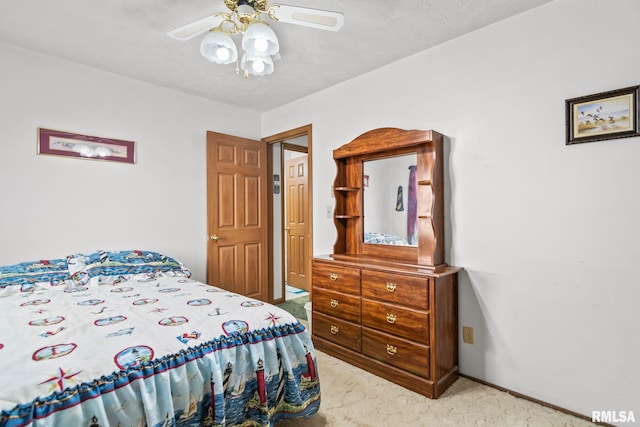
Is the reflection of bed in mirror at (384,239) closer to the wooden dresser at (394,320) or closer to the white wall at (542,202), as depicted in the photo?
the wooden dresser at (394,320)

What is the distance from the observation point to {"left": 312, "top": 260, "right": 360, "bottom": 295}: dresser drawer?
2.64 m

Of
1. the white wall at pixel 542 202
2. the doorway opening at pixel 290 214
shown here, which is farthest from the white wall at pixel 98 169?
the white wall at pixel 542 202

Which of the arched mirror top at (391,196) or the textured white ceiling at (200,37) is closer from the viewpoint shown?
the textured white ceiling at (200,37)

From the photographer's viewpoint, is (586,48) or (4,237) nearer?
(586,48)

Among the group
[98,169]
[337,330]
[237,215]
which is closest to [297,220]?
[237,215]

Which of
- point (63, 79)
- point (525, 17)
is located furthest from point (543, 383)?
point (63, 79)

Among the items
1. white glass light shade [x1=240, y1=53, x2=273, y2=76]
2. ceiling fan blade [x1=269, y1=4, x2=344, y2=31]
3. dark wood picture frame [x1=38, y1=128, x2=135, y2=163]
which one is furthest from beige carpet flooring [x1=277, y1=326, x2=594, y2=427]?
dark wood picture frame [x1=38, y1=128, x2=135, y2=163]

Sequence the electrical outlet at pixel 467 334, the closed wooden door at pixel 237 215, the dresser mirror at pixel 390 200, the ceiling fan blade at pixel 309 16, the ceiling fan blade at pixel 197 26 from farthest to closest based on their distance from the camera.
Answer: the closed wooden door at pixel 237 215, the dresser mirror at pixel 390 200, the electrical outlet at pixel 467 334, the ceiling fan blade at pixel 197 26, the ceiling fan blade at pixel 309 16

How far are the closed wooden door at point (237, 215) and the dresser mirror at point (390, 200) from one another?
5.04 ft

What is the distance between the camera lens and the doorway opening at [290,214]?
4.05 meters

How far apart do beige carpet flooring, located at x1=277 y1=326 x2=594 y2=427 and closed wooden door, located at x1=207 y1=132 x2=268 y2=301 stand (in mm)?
1812

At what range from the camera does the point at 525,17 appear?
2.14 m

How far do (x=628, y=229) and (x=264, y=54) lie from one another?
7.32 ft

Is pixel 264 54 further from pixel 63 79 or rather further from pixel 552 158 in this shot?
pixel 63 79
